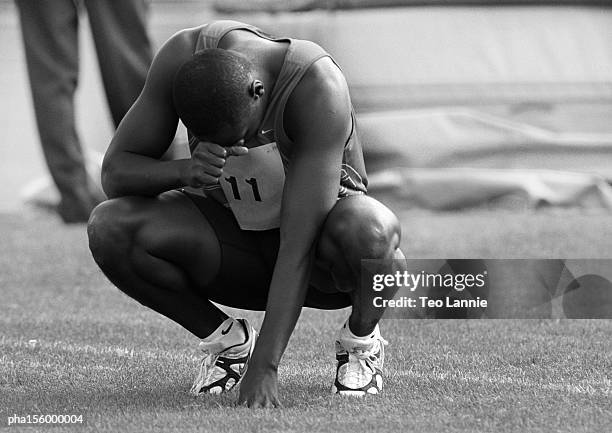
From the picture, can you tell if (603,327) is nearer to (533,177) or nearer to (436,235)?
(436,235)

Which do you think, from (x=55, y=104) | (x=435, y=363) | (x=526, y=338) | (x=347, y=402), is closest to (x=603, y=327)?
(x=526, y=338)

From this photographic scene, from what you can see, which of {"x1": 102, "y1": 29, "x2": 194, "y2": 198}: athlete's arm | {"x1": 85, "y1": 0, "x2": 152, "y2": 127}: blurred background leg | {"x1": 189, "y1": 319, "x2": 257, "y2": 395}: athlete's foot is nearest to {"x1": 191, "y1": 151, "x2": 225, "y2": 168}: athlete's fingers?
{"x1": 102, "y1": 29, "x2": 194, "y2": 198}: athlete's arm

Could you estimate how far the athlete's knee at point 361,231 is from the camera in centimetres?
279

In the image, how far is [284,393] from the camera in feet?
9.55

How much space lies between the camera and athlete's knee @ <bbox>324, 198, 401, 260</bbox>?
9.16 feet

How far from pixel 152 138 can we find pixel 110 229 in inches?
9.7

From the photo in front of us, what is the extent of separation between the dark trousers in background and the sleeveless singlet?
4.16 meters

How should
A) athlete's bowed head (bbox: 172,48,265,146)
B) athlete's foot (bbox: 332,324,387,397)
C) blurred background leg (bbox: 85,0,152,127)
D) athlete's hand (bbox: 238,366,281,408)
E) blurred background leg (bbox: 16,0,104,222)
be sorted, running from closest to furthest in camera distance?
athlete's bowed head (bbox: 172,48,265,146) → athlete's hand (bbox: 238,366,281,408) → athlete's foot (bbox: 332,324,387,397) → blurred background leg (bbox: 85,0,152,127) → blurred background leg (bbox: 16,0,104,222)

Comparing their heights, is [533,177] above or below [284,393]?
below

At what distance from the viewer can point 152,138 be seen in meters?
2.93

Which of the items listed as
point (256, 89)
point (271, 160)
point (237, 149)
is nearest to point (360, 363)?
point (271, 160)

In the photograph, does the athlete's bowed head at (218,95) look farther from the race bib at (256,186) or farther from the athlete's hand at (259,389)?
the athlete's hand at (259,389)

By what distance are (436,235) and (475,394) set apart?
3414 millimetres

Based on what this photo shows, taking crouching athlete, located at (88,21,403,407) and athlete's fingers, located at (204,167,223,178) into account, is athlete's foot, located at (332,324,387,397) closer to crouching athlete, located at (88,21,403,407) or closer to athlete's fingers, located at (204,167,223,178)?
crouching athlete, located at (88,21,403,407)
